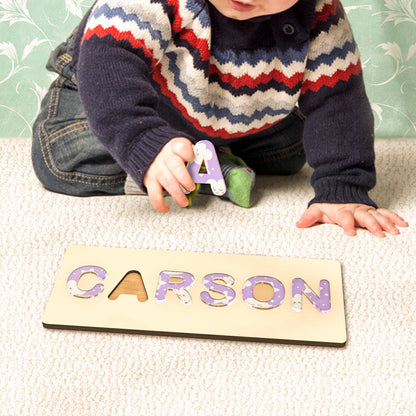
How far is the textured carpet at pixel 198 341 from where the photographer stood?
0.66 m

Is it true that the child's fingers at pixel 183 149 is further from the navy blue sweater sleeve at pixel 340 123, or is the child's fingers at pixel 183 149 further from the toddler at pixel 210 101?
the navy blue sweater sleeve at pixel 340 123

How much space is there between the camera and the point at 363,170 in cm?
92

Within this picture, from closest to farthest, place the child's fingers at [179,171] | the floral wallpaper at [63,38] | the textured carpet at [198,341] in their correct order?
the textured carpet at [198,341]
the child's fingers at [179,171]
the floral wallpaper at [63,38]

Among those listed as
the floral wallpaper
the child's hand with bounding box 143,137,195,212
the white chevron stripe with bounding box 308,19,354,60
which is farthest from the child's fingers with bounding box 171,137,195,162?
the floral wallpaper

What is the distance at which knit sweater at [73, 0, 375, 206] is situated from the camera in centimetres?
80

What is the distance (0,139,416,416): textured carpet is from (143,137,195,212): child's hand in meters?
0.10

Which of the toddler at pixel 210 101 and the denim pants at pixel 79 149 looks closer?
the toddler at pixel 210 101

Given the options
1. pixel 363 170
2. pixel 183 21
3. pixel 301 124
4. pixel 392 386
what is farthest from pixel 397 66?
pixel 392 386

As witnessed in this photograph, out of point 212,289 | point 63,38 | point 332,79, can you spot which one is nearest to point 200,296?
point 212,289

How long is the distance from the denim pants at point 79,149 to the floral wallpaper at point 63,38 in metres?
0.21

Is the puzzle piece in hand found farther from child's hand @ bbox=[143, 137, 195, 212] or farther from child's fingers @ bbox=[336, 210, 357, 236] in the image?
child's fingers @ bbox=[336, 210, 357, 236]

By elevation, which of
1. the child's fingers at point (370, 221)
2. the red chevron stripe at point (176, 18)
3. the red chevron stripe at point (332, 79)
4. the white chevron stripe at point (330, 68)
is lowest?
the child's fingers at point (370, 221)

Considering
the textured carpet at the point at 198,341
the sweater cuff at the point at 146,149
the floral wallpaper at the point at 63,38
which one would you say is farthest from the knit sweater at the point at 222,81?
the floral wallpaper at the point at 63,38

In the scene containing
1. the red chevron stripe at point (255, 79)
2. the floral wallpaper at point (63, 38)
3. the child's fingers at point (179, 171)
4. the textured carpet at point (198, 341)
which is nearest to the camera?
the textured carpet at point (198, 341)
